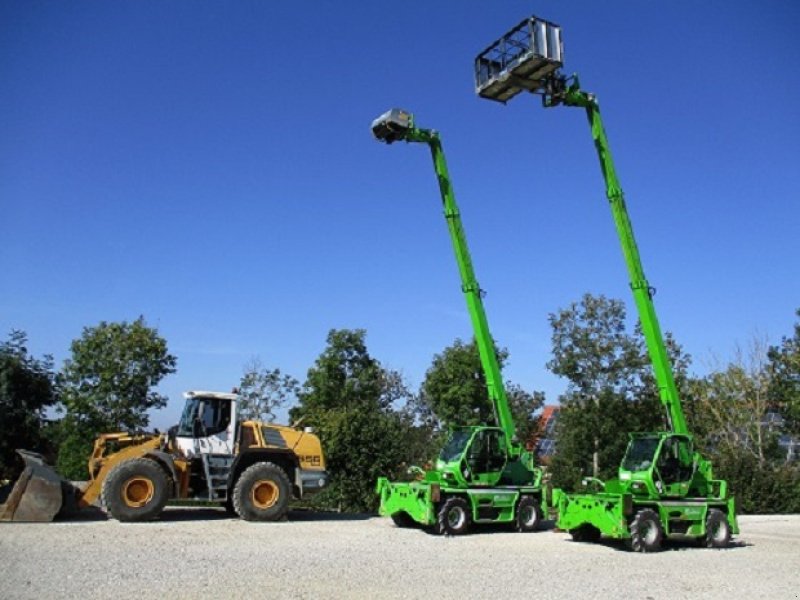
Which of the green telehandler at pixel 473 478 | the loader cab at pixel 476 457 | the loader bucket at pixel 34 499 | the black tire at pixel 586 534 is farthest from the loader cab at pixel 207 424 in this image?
the black tire at pixel 586 534

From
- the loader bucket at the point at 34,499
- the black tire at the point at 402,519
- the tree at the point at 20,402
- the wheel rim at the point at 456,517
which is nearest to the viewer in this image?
the loader bucket at the point at 34,499

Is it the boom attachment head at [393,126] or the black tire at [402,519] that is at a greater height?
the boom attachment head at [393,126]

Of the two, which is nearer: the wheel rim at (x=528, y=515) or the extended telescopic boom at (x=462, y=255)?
the wheel rim at (x=528, y=515)

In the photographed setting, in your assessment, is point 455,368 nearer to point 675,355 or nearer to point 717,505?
point 675,355

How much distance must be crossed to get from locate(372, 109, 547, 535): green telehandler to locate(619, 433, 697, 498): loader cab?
8.51 ft

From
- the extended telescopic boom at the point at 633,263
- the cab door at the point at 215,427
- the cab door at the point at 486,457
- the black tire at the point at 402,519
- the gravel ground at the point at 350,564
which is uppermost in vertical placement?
the extended telescopic boom at the point at 633,263

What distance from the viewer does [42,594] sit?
823cm

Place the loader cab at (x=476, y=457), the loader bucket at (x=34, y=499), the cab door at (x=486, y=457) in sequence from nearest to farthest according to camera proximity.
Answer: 1. the loader bucket at (x=34, y=499)
2. the loader cab at (x=476, y=457)
3. the cab door at (x=486, y=457)

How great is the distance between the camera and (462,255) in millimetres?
18125

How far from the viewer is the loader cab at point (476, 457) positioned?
1555 cm

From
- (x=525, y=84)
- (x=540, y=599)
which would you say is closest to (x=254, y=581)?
A: (x=540, y=599)

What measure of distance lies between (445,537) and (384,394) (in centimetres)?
1860

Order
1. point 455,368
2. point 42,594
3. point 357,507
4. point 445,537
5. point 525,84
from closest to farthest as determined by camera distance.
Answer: point 42,594 → point 445,537 → point 525,84 → point 357,507 → point 455,368

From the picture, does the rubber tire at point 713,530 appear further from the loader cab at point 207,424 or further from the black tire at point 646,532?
the loader cab at point 207,424
